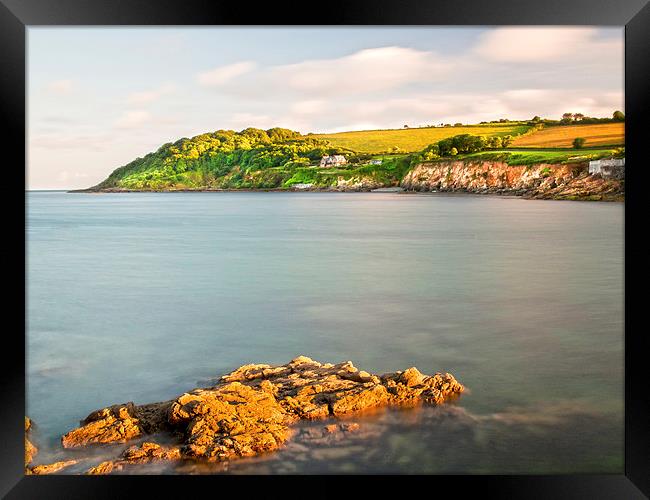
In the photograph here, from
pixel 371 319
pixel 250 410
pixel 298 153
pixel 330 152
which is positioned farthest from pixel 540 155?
pixel 250 410

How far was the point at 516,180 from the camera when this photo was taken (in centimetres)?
2734

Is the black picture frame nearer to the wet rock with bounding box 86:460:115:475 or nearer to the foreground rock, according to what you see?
the wet rock with bounding box 86:460:115:475

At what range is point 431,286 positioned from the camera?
12.7 metres

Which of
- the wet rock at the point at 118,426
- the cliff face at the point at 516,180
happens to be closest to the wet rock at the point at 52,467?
the wet rock at the point at 118,426

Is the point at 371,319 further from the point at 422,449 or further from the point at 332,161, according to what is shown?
the point at 332,161

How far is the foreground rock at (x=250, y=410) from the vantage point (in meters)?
3.59

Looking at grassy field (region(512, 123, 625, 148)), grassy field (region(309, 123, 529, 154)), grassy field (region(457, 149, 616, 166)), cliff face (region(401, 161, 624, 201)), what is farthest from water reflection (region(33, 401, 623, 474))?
grassy field (region(309, 123, 529, 154))

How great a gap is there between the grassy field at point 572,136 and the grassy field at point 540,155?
44 centimetres

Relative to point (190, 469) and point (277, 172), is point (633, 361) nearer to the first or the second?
point (190, 469)

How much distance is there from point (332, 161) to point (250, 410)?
2552 centimetres

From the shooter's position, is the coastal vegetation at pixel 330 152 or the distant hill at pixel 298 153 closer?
the coastal vegetation at pixel 330 152

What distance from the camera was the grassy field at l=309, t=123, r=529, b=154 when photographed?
28000 mm

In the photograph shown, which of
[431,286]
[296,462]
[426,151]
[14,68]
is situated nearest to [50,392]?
[296,462]

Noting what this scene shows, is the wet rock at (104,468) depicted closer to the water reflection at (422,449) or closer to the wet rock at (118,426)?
the water reflection at (422,449)
